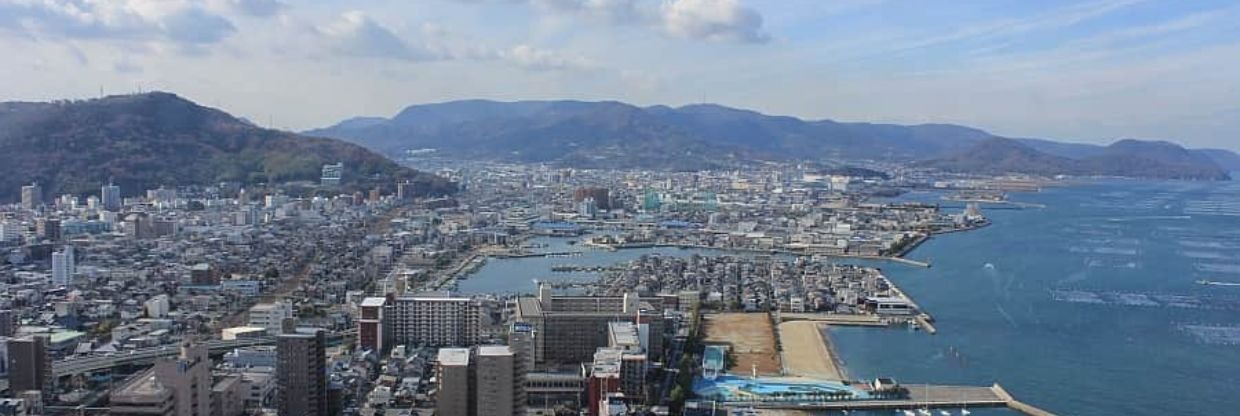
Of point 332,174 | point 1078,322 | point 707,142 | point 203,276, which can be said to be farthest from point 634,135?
point 1078,322

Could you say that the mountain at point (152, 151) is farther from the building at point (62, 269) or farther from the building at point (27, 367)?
the building at point (27, 367)

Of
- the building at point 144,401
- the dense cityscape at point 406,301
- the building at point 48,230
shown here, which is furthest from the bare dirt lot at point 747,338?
the building at point 48,230

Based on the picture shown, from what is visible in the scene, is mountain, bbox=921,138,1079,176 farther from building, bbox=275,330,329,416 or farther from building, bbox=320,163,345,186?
building, bbox=275,330,329,416

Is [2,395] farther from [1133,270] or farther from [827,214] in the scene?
[827,214]

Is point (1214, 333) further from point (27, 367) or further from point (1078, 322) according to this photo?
point (27, 367)

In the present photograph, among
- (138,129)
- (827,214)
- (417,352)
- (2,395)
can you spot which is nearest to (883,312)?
(417,352)
